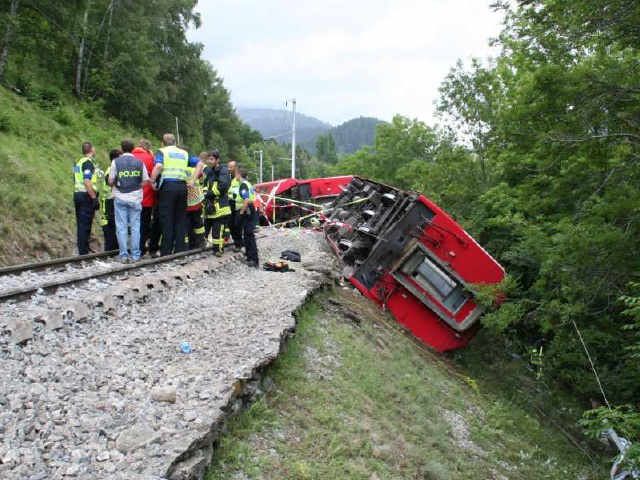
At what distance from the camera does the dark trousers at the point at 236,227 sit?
869cm

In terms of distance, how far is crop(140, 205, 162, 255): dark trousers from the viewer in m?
8.15

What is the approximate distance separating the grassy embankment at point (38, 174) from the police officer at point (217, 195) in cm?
360

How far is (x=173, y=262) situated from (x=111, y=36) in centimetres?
2474

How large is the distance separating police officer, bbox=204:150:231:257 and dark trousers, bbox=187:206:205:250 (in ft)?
1.04

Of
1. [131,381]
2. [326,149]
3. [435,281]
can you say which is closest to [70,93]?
[435,281]

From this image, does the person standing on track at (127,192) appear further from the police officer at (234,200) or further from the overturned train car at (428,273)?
the overturned train car at (428,273)

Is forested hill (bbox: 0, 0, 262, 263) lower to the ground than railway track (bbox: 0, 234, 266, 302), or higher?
higher

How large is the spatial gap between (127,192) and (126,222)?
47cm

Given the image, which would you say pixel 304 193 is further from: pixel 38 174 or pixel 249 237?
pixel 249 237

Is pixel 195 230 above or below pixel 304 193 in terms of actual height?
below

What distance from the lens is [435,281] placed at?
9.30 m

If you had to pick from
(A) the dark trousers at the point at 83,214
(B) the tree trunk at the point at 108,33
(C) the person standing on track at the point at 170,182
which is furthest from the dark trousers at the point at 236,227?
(B) the tree trunk at the point at 108,33

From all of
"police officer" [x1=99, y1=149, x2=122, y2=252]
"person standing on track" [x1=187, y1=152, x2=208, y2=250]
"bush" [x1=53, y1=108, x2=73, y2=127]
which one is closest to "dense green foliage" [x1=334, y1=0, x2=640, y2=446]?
"person standing on track" [x1=187, y1=152, x2=208, y2=250]

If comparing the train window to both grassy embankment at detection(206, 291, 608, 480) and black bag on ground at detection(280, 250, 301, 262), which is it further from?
black bag on ground at detection(280, 250, 301, 262)
